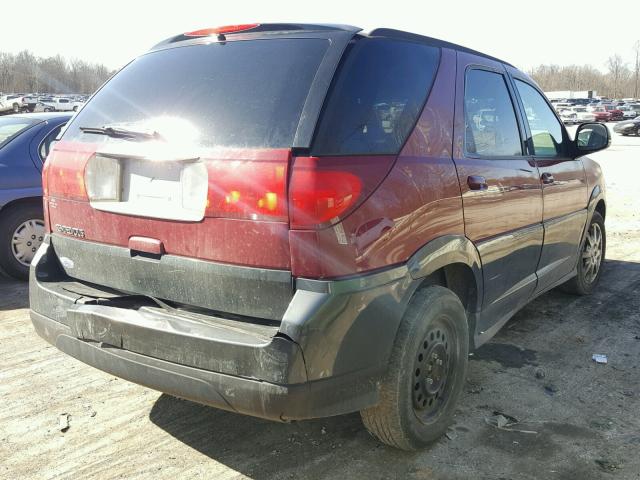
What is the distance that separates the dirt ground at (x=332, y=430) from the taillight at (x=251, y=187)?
1.28 meters

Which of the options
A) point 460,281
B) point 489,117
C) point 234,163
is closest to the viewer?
point 234,163

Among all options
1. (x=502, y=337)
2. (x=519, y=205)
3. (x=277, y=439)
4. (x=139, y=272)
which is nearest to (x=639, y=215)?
(x=502, y=337)

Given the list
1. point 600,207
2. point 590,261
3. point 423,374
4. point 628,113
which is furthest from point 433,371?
point 628,113

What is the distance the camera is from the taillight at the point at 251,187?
2.36 m

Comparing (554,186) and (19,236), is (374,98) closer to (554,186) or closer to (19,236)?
(554,186)

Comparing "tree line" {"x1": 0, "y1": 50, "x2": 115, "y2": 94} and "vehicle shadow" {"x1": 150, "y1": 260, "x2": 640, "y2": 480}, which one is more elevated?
"tree line" {"x1": 0, "y1": 50, "x2": 115, "y2": 94}

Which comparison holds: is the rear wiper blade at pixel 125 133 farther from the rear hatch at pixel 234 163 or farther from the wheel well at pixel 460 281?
the wheel well at pixel 460 281

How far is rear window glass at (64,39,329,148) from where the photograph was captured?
2.50 metres

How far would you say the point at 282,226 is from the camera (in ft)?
7.74

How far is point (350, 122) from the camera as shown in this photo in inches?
99.0

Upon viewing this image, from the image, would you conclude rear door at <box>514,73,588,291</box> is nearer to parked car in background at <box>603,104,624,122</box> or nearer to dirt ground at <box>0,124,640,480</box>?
dirt ground at <box>0,124,640,480</box>

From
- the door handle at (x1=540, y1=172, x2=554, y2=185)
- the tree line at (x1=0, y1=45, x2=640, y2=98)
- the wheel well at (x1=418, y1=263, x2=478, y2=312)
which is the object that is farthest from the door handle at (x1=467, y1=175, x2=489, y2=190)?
the tree line at (x1=0, y1=45, x2=640, y2=98)

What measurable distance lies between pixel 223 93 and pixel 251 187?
1.78 ft

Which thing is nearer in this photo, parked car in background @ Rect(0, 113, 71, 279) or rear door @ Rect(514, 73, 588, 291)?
rear door @ Rect(514, 73, 588, 291)
